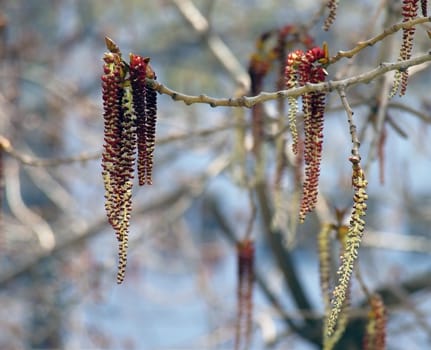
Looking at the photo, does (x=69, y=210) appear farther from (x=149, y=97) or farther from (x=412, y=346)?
(x=149, y=97)

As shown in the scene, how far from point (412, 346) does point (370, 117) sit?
14.2ft

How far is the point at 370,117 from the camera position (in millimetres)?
2320

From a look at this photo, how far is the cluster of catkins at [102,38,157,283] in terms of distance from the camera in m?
1.33

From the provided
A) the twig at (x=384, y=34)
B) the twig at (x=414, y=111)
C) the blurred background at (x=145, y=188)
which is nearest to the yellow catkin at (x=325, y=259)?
the twig at (x=414, y=111)

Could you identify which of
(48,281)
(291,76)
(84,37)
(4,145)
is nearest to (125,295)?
(48,281)

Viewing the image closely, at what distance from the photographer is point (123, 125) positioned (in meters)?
1.36

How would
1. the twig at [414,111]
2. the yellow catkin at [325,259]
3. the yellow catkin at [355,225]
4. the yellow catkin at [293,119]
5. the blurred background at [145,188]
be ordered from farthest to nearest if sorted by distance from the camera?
the blurred background at [145,188], the twig at [414,111], the yellow catkin at [325,259], the yellow catkin at [293,119], the yellow catkin at [355,225]

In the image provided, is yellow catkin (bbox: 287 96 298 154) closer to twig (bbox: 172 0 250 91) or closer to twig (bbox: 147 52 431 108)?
twig (bbox: 147 52 431 108)

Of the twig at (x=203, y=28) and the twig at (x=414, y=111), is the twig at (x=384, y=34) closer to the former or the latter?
the twig at (x=414, y=111)

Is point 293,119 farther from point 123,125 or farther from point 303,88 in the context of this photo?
point 123,125

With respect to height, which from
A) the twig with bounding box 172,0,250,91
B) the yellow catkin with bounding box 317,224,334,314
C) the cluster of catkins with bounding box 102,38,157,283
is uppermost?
the twig with bounding box 172,0,250,91

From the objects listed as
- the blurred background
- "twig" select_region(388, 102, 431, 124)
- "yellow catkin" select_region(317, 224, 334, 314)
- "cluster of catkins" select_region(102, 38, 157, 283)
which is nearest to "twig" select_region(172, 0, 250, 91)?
the blurred background

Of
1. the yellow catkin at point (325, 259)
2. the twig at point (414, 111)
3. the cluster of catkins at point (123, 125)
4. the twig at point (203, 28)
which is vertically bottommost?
the yellow catkin at point (325, 259)

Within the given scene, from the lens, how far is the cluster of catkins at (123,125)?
1333 millimetres
